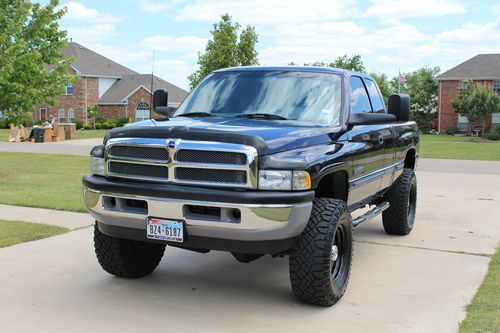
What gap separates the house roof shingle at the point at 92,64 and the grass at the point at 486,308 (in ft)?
185

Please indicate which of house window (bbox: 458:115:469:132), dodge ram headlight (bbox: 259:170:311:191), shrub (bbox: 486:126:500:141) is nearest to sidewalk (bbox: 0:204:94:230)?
dodge ram headlight (bbox: 259:170:311:191)

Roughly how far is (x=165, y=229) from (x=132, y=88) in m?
57.9

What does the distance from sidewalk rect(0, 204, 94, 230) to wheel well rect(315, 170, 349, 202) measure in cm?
382

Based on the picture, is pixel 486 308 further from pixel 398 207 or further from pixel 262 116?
pixel 398 207

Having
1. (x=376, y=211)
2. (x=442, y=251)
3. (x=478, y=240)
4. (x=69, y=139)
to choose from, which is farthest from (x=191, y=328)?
(x=69, y=139)

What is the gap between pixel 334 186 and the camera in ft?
17.7

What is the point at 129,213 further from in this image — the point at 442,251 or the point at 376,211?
the point at 442,251

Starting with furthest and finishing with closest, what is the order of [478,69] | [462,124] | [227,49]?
[462,124] < [478,69] < [227,49]

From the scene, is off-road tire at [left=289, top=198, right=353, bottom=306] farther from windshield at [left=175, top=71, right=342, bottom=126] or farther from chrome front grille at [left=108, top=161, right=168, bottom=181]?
chrome front grille at [left=108, top=161, right=168, bottom=181]

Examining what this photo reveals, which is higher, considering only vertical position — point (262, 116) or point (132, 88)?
point (132, 88)

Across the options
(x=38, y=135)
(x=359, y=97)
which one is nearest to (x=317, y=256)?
(x=359, y=97)

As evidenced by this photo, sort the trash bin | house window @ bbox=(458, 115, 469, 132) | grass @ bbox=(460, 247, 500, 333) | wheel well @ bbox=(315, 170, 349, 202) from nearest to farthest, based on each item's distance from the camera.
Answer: grass @ bbox=(460, 247, 500, 333)
wheel well @ bbox=(315, 170, 349, 202)
the trash bin
house window @ bbox=(458, 115, 469, 132)

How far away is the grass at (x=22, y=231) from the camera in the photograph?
6.95 meters

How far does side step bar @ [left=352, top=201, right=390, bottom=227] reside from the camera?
229 inches
